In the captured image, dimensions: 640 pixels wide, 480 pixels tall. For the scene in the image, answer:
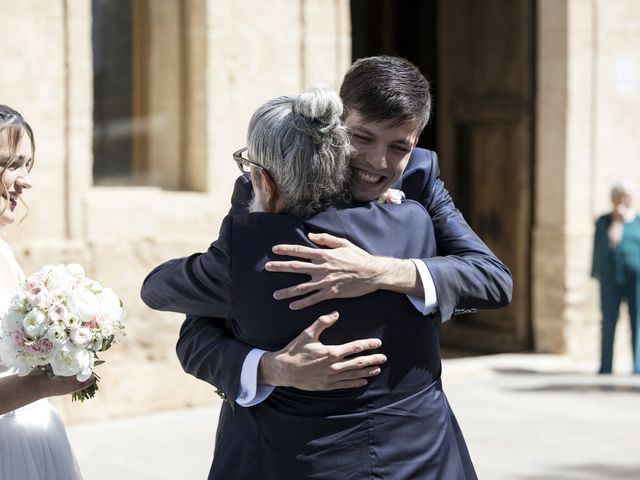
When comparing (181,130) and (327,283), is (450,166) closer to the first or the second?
(181,130)

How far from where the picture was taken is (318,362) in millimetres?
2258

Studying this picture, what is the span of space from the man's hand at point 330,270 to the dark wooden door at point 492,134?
861 cm

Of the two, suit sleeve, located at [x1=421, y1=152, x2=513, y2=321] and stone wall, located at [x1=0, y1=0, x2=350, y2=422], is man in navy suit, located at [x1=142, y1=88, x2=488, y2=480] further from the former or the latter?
stone wall, located at [x1=0, y1=0, x2=350, y2=422]

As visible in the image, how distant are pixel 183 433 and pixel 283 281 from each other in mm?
4854

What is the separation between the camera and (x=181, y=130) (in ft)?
26.6

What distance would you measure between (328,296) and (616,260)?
24.6ft

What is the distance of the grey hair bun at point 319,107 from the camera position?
222cm

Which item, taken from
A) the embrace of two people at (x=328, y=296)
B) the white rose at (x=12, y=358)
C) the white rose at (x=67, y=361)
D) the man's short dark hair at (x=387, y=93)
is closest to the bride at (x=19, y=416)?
the white rose at (x=12, y=358)

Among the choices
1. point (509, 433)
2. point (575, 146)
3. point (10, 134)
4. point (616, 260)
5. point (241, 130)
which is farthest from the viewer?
point (575, 146)

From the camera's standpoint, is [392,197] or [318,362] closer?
[318,362]

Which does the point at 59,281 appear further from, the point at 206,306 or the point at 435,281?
the point at 435,281

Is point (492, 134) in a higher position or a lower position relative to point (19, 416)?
higher

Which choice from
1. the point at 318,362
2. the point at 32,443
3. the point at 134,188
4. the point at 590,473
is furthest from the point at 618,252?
the point at 318,362

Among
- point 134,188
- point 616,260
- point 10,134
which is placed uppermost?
point 10,134
